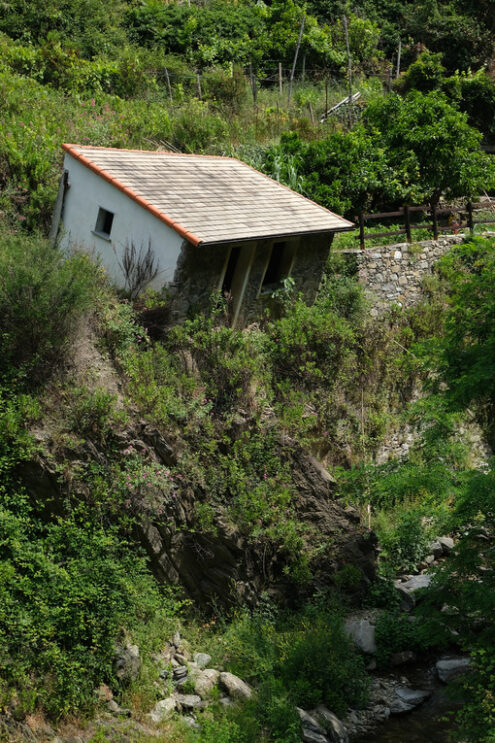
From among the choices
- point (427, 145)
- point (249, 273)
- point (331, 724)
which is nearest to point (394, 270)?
point (427, 145)

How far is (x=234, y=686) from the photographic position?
10.7m

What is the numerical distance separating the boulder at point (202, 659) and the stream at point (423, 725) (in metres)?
2.55

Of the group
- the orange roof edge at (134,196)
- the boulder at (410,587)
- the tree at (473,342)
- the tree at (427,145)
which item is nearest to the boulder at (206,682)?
the boulder at (410,587)

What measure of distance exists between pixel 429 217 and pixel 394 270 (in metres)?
4.59

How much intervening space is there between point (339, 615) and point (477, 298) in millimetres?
5768

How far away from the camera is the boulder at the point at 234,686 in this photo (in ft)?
34.9

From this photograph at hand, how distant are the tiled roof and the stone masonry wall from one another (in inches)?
82.3

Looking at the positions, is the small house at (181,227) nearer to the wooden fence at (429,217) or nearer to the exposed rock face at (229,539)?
the wooden fence at (429,217)

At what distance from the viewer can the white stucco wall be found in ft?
45.6

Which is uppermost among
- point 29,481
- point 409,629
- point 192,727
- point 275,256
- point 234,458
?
point 275,256

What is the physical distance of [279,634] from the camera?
39.8 feet

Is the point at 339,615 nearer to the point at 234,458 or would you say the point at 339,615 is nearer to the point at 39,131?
the point at 234,458

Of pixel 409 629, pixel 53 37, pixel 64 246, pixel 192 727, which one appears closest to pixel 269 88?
pixel 53 37

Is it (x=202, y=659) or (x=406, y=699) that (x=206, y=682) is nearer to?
(x=202, y=659)
